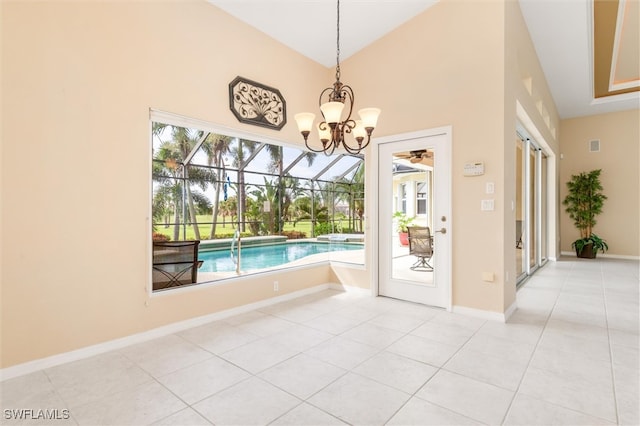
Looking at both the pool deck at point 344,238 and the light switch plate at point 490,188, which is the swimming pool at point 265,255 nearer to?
the pool deck at point 344,238

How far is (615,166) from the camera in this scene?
794 centimetres

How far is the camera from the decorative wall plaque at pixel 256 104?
3779mm

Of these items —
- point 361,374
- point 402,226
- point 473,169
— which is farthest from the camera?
point 402,226

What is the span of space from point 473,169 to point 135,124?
11.7 feet

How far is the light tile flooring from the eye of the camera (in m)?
1.95

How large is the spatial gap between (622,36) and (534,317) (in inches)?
196

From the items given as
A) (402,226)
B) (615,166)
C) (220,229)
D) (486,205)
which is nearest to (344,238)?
(402,226)

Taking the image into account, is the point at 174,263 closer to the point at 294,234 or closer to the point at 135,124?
the point at 135,124

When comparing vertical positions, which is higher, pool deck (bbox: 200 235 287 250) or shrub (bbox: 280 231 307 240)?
shrub (bbox: 280 231 307 240)

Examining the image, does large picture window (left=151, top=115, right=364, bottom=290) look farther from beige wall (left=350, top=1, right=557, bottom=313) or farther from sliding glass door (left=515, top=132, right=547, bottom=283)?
sliding glass door (left=515, top=132, right=547, bottom=283)

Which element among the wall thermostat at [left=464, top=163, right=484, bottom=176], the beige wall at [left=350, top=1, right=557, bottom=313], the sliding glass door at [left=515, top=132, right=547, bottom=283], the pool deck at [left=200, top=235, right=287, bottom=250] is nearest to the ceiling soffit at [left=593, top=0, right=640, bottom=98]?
the beige wall at [left=350, top=1, right=557, bottom=313]

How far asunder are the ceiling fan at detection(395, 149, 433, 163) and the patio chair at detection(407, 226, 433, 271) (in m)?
0.91

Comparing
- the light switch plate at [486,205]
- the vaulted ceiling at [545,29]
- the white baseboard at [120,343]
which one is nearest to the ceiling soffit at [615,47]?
the vaulted ceiling at [545,29]


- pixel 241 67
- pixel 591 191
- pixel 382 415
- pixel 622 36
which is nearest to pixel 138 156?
pixel 241 67
